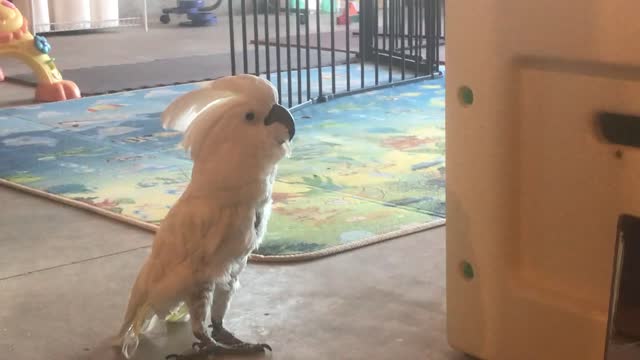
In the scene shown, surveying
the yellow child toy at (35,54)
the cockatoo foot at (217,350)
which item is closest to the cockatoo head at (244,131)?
the cockatoo foot at (217,350)

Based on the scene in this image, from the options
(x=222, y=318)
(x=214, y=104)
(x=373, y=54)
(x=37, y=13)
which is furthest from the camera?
(x=37, y=13)

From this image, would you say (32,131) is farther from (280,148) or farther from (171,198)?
(280,148)

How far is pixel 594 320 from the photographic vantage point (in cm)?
122

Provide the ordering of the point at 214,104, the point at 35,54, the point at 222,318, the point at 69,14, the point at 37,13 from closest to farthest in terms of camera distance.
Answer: the point at 214,104, the point at 222,318, the point at 35,54, the point at 37,13, the point at 69,14

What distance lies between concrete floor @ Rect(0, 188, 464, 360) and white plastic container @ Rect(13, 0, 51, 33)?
14.4ft

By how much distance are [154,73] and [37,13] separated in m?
2.11

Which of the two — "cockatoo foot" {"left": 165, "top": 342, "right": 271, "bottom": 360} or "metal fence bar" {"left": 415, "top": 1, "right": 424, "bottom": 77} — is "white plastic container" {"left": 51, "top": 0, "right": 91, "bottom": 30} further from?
"cockatoo foot" {"left": 165, "top": 342, "right": 271, "bottom": 360}

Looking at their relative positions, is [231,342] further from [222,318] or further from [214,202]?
[214,202]

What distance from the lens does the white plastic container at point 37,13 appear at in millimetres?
6140

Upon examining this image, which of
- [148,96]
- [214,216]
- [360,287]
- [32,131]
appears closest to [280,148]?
[214,216]

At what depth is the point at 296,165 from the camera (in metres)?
2.72

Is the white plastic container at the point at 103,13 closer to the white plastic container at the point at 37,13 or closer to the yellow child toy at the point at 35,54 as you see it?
the white plastic container at the point at 37,13

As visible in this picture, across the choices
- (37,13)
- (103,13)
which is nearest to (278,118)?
(37,13)

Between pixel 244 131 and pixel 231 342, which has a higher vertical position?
pixel 244 131
